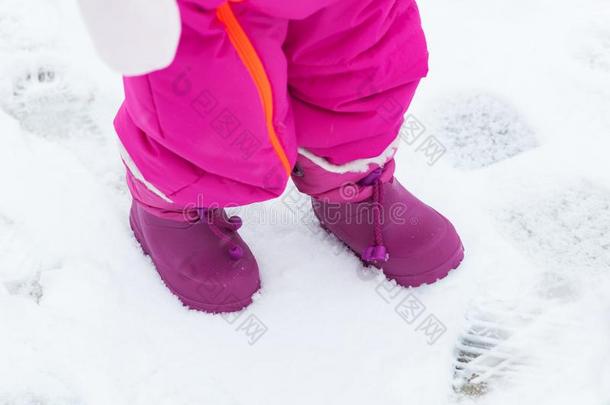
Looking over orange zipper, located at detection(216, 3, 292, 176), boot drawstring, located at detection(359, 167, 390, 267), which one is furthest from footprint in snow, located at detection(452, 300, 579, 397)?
orange zipper, located at detection(216, 3, 292, 176)

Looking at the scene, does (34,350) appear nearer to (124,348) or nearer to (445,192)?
(124,348)

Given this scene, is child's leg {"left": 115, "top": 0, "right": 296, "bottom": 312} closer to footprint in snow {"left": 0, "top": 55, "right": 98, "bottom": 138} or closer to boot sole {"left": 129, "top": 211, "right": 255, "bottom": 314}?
boot sole {"left": 129, "top": 211, "right": 255, "bottom": 314}

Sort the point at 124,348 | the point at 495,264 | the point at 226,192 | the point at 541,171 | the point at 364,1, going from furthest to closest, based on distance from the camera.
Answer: the point at 541,171, the point at 495,264, the point at 124,348, the point at 226,192, the point at 364,1

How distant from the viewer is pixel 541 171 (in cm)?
112

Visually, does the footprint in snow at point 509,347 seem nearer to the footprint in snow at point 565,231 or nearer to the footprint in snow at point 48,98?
the footprint in snow at point 565,231

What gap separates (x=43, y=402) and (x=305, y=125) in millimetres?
484

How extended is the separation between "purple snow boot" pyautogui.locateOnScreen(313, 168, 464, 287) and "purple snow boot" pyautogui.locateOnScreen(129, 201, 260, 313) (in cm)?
17

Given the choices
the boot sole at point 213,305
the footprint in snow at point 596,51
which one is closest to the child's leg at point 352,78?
the boot sole at point 213,305

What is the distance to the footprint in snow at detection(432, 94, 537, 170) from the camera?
1152 mm

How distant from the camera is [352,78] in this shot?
759 millimetres

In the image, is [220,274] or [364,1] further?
[220,274]

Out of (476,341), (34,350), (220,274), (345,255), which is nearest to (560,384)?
(476,341)

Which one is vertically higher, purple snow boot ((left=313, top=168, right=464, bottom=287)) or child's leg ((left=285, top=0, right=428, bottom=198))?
child's leg ((left=285, top=0, right=428, bottom=198))

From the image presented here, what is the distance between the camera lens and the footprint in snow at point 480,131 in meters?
1.15
